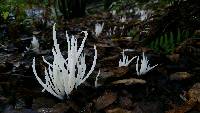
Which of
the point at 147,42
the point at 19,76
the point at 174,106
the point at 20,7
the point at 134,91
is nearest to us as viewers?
the point at 174,106

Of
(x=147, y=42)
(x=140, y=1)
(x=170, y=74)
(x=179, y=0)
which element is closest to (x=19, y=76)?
(x=170, y=74)

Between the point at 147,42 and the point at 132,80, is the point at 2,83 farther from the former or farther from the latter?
the point at 147,42

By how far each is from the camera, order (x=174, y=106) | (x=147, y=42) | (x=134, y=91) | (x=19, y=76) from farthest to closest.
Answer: (x=147, y=42) < (x=19, y=76) < (x=134, y=91) < (x=174, y=106)

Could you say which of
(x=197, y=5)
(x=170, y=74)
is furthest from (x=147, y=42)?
(x=170, y=74)

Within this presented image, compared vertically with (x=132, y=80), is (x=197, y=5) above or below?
above

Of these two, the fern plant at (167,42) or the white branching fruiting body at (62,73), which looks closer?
the white branching fruiting body at (62,73)

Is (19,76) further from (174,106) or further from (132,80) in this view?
(174,106)

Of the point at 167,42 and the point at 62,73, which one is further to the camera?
the point at 167,42

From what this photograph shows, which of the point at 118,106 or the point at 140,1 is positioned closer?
the point at 118,106

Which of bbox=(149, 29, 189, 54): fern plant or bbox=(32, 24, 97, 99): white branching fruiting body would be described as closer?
bbox=(32, 24, 97, 99): white branching fruiting body
